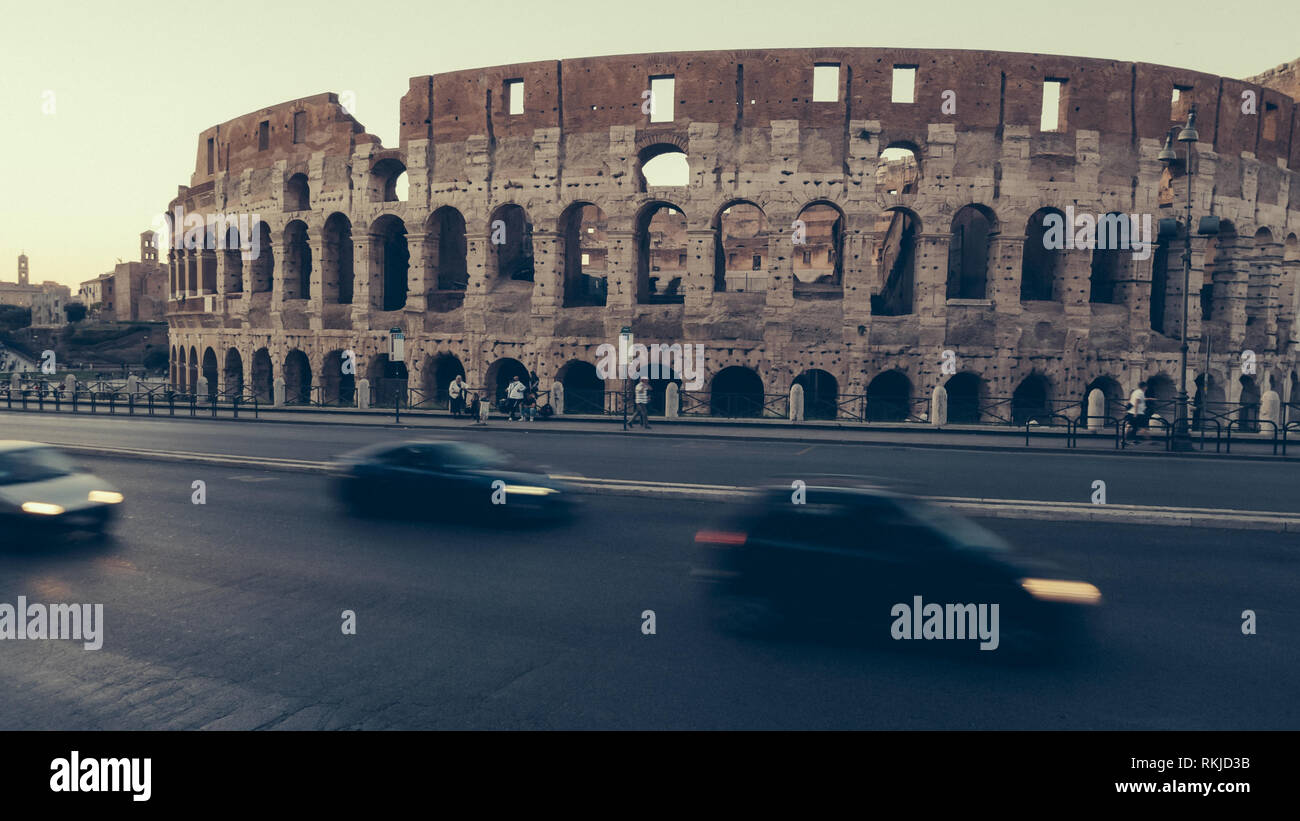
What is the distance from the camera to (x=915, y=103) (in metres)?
29.3

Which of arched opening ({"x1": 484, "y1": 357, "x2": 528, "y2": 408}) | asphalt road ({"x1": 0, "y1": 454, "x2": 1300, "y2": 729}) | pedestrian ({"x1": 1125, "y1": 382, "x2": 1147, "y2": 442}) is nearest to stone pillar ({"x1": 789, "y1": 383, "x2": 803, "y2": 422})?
pedestrian ({"x1": 1125, "y1": 382, "x2": 1147, "y2": 442})

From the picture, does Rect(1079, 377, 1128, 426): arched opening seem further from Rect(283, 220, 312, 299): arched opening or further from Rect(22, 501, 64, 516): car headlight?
Rect(283, 220, 312, 299): arched opening

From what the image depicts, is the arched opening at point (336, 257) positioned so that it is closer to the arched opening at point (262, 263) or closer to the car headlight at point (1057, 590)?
the arched opening at point (262, 263)

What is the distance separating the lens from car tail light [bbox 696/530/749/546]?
6.83 metres

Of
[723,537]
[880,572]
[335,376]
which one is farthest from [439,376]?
[880,572]

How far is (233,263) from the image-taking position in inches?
1612

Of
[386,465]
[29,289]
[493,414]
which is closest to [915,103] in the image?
[493,414]


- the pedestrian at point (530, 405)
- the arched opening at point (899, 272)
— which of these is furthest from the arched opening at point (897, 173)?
the pedestrian at point (530, 405)

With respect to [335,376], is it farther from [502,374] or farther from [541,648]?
[541,648]

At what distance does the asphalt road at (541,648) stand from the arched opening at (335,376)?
2730cm

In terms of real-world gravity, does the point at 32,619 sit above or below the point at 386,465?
below

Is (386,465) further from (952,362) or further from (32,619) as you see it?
(952,362)

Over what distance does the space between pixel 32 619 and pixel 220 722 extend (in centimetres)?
329

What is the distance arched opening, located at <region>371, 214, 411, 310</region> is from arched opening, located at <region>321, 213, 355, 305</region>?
1836mm
